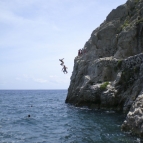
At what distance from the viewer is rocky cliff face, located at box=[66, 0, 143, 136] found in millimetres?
33812

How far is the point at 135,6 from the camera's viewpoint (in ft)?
202

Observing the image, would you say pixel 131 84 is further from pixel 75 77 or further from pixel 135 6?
pixel 135 6

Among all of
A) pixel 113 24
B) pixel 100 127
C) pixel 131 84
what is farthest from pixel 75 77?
pixel 100 127

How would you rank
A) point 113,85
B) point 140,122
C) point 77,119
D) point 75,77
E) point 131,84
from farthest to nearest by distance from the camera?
point 75,77
point 113,85
point 131,84
point 77,119
point 140,122

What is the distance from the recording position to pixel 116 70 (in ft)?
149

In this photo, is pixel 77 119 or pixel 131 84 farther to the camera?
pixel 131 84

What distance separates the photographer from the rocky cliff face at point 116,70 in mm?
33812

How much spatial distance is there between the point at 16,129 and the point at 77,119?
1040cm

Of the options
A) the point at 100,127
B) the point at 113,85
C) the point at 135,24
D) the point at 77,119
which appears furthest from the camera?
the point at 135,24

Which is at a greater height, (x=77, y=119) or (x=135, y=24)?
(x=135, y=24)

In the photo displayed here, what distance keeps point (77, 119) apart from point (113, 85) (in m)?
10.9

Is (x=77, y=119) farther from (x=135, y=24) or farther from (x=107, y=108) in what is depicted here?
(x=135, y=24)

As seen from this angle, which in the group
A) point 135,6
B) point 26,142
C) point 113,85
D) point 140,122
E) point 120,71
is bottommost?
point 26,142

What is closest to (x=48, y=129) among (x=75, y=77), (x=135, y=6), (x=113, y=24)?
(x=75, y=77)
